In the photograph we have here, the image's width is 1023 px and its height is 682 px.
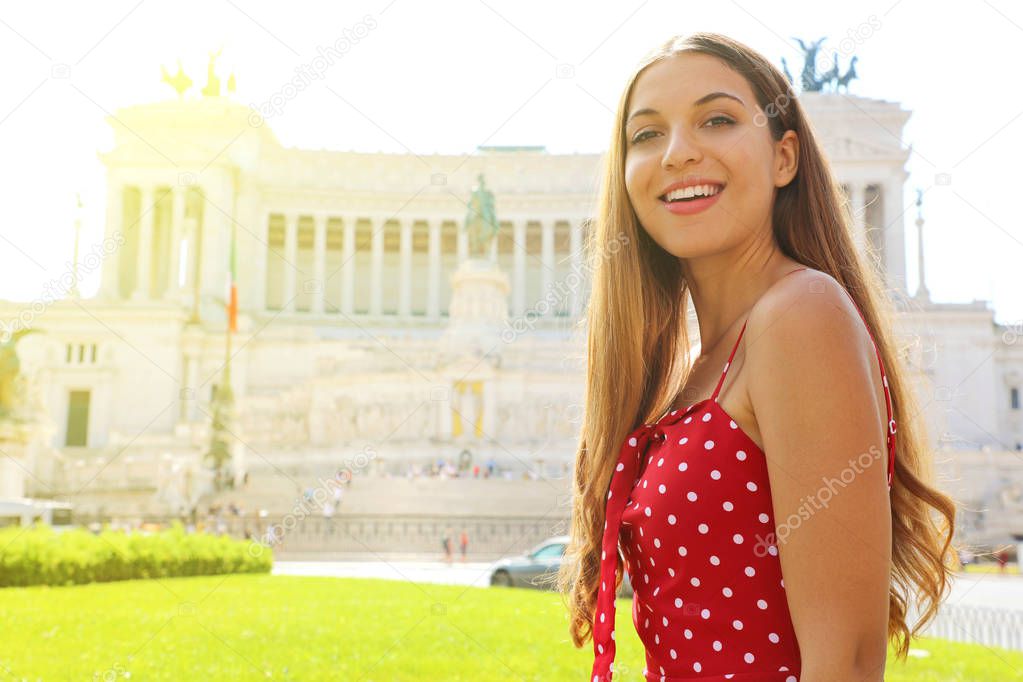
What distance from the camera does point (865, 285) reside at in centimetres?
232

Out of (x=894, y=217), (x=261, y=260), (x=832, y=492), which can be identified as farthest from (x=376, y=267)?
(x=832, y=492)

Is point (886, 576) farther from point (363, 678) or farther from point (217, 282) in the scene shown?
point (217, 282)

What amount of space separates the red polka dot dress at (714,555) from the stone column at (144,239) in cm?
6791

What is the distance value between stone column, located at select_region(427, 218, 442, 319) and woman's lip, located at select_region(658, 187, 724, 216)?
6941cm

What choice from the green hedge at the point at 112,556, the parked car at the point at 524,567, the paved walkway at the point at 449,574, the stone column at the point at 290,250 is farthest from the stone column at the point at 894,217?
the green hedge at the point at 112,556

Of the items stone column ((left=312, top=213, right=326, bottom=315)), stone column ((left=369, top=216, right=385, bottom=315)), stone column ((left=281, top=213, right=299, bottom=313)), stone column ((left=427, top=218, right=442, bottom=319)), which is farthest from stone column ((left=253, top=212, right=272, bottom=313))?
stone column ((left=427, top=218, right=442, bottom=319))

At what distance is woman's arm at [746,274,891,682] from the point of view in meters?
1.84

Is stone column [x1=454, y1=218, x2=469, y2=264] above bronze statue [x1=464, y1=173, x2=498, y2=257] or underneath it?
above

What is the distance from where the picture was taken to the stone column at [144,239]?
6575 centimetres

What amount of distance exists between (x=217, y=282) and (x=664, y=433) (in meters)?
66.7

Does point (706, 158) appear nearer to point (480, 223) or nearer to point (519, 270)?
point (480, 223)

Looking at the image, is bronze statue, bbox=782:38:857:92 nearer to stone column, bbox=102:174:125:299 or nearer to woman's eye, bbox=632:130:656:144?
stone column, bbox=102:174:125:299

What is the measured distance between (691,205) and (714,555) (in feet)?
2.77

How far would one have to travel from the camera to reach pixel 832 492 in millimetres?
1853
